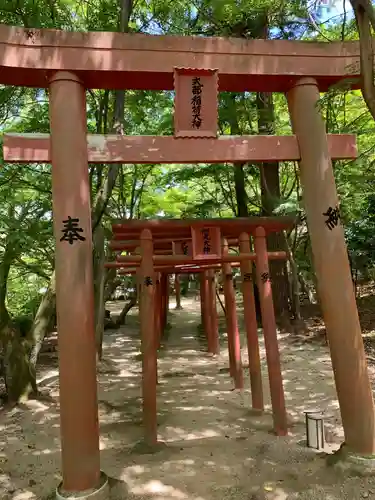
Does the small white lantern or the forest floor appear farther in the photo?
the small white lantern

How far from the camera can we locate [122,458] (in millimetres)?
5137

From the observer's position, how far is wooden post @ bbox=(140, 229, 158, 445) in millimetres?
5766

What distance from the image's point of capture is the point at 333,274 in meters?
4.25

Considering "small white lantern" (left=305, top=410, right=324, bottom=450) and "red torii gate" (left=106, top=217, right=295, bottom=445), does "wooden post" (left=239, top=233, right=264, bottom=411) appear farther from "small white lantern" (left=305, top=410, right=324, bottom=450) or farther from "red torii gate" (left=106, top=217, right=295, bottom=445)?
"small white lantern" (left=305, top=410, right=324, bottom=450)

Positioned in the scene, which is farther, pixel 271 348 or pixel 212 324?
pixel 212 324

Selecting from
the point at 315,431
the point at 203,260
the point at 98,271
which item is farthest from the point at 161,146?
the point at 98,271

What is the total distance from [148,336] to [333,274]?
2865mm

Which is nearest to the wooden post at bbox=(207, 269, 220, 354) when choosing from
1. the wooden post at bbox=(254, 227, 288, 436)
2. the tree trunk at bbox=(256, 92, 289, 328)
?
the tree trunk at bbox=(256, 92, 289, 328)

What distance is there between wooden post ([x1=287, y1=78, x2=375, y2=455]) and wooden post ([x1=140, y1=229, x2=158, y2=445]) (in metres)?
2.56

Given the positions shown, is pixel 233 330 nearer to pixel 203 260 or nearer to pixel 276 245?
pixel 203 260

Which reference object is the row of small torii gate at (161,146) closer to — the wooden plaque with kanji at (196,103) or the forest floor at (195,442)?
the wooden plaque with kanji at (196,103)

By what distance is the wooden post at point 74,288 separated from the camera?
373 cm

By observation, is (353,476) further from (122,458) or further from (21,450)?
(21,450)

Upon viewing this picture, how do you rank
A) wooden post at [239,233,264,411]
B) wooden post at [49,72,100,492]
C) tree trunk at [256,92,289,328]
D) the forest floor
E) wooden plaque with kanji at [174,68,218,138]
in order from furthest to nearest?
tree trunk at [256,92,289,328] < wooden post at [239,233,264,411] < wooden plaque with kanji at [174,68,218,138] < the forest floor < wooden post at [49,72,100,492]
